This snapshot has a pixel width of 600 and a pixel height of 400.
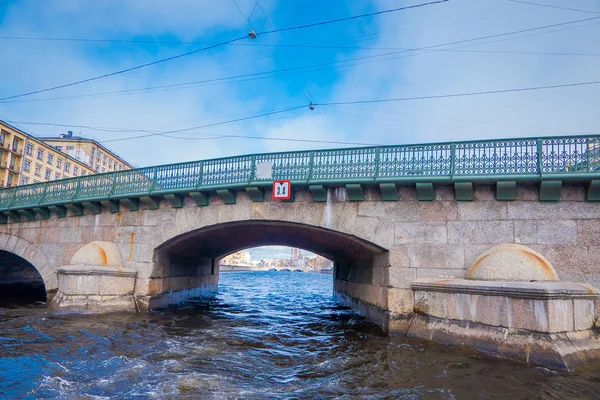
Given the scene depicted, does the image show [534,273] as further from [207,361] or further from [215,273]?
[215,273]

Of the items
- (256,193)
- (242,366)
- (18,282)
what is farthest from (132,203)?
(18,282)

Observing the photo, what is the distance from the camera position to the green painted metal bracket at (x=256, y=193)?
11.5 metres

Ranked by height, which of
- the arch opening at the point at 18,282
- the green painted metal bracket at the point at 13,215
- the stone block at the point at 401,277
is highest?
the green painted metal bracket at the point at 13,215

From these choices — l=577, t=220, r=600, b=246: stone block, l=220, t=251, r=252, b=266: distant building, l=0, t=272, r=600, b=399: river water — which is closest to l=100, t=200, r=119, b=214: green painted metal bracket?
l=0, t=272, r=600, b=399: river water

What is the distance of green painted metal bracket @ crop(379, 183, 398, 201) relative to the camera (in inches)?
393

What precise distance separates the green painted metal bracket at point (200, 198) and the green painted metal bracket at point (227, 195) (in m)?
0.56

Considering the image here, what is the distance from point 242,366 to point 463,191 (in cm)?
651

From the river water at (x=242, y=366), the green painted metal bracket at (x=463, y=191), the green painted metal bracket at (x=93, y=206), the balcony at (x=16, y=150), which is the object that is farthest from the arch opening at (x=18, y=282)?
the balcony at (x=16, y=150)

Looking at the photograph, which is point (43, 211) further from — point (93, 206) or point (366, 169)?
point (366, 169)

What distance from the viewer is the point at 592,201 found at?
866 centimetres

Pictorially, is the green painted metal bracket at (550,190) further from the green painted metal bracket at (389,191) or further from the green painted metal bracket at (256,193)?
the green painted metal bracket at (256,193)

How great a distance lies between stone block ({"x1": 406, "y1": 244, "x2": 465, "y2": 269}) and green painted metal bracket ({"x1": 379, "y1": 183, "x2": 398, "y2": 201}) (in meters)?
1.35

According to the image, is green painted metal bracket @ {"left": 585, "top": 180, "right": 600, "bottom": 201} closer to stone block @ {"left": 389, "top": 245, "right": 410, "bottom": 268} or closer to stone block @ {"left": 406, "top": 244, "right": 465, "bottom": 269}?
stone block @ {"left": 406, "top": 244, "right": 465, "bottom": 269}

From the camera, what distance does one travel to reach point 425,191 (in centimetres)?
978
